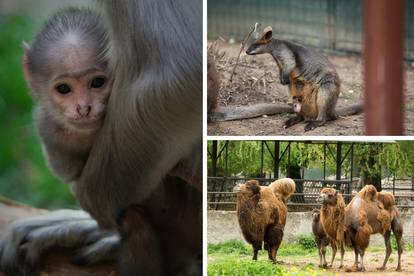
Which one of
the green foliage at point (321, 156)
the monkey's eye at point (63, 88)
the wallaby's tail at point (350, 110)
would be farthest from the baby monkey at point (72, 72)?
the wallaby's tail at point (350, 110)

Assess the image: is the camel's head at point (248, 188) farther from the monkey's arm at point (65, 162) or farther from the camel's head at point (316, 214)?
the monkey's arm at point (65, 162)

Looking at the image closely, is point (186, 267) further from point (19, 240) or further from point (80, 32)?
point (80, 32)

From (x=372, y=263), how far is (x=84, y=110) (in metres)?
1.26

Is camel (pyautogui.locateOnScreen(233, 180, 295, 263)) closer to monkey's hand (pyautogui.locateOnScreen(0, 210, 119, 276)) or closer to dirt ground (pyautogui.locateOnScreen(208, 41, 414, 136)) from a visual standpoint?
dirt ground (pyautogui.locateOnScreen(208, 41, 414, 136))

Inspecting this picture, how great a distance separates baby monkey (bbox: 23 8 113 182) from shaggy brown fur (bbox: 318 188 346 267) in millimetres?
931

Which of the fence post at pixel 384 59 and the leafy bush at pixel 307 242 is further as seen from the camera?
the leafy bush at pixel 307 242

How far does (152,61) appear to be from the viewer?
2457 millimetres

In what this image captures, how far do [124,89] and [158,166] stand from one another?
1.08 feet

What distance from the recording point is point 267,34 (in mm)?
2785

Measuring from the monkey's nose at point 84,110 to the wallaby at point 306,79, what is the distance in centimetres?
68

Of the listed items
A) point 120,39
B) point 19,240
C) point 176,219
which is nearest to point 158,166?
point 176,219

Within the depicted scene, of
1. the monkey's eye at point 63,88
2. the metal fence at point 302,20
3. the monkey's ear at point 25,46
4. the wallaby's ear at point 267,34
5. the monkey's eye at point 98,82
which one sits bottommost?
the monkey's eye at point 63,88

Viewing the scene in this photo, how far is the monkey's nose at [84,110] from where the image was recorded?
104 inches

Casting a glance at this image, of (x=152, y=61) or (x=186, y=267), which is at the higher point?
(x=152, y=61)
